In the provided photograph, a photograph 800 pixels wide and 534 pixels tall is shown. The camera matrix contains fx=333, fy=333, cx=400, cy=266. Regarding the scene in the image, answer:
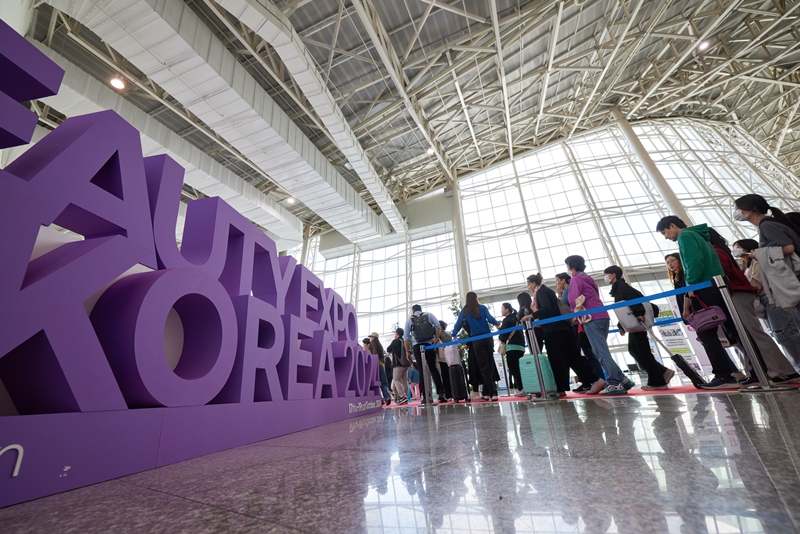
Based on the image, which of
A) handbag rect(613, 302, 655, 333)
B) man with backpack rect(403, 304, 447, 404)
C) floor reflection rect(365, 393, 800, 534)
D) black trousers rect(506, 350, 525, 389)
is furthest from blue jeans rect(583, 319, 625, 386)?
man with backpack rect(403, 304, 447, 404)

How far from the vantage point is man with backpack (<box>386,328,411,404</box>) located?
683cm

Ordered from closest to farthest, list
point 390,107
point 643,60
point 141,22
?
point 141,22 → point 390,107 → point 643,60

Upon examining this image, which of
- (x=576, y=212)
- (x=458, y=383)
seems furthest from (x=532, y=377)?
(x=576, y=212)

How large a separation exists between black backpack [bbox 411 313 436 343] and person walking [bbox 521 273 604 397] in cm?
199

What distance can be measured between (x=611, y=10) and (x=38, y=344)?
1632cm

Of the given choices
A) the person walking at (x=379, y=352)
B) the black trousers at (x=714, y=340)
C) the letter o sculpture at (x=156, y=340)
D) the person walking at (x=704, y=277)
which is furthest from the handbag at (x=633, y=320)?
the person walking at (x=379, y=352)

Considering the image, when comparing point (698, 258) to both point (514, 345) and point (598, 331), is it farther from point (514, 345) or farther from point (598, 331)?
point (514, 345)

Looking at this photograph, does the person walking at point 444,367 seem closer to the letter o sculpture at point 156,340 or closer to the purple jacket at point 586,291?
the purple jacket at point 586,291

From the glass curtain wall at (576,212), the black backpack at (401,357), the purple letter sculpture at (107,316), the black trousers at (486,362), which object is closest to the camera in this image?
the purple letter sculpture at (107,316)

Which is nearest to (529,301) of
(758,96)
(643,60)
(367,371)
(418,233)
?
→ (367,371)

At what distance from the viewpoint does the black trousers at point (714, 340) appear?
11.2ft

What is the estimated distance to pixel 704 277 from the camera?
333cm

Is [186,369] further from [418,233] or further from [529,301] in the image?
[418,233]

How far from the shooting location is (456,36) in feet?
36.4
